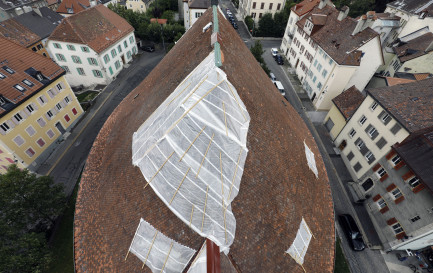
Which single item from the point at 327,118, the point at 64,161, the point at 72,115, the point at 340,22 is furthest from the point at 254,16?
the point at 64,161

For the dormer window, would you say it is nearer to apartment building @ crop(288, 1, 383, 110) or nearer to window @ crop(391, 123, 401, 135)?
apartment building @ crop(288, 1, 383, 110)

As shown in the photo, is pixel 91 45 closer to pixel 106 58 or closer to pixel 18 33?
pixel 106 58

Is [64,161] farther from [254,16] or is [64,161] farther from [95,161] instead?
[254,16]

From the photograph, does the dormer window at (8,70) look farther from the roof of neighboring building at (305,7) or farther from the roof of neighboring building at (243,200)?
the roof of neighboring building at (305,7)

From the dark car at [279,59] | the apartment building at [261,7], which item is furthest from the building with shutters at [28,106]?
the apartment building at [261,7]

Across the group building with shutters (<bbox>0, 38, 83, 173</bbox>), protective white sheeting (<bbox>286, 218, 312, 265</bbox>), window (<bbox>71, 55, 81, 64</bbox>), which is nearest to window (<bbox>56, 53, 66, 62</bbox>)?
window (<bbox>71, 55, 81, 64</bbox>)

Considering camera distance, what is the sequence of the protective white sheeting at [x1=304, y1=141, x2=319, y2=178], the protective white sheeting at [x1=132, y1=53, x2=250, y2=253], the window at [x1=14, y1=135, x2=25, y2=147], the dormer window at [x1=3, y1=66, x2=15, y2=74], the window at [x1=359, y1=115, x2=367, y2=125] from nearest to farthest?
the protective white sheeting at [x1=132, y1=53, x2=250, y2=253] → the protective white sheeting at [x1=304, y1=141, x2=319, y2=178] → the window at [x1=14, y1=135, x2=25, y2=147] → the dormer window at [x1=3, y1=66, x2=15, y2=74] → the window at [x1=359, y1=115, x2=367, y2=125]
